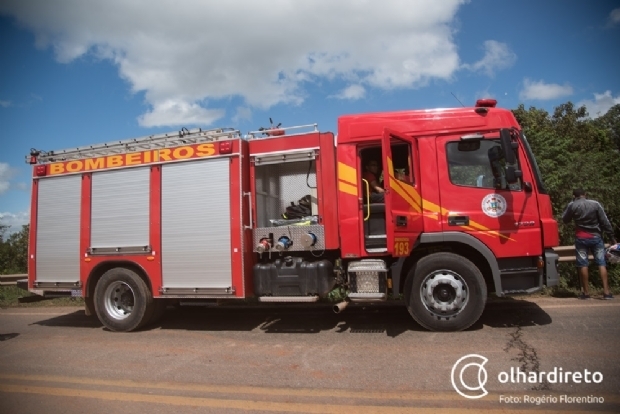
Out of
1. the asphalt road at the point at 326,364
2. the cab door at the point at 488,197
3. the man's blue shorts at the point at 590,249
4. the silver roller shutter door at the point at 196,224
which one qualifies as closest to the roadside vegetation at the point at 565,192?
the man's blue shorts at the point at 590,249

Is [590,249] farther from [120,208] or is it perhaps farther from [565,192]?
[120,208]

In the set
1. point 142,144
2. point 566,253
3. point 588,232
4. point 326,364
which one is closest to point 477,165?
point 588,232

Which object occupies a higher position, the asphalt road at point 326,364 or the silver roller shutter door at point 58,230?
the silver roller shutter door at point 58,230

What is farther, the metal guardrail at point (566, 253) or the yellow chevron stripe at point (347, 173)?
the metal guardrail at point (566, 253)

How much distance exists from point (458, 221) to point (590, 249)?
125 inches

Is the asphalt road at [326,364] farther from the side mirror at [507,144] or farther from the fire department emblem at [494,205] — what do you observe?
the side mirror at [507,144]

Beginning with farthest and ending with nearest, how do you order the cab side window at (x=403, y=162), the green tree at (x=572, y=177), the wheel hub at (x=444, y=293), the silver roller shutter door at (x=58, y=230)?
the green tree at (x=572, y=177), the silver roller shutter door at (x=58, y=230), the cab side window at (x=403, y=162), the wheel hub at (x=444, y=293)

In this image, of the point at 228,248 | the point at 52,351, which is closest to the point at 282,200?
the point at 228,248

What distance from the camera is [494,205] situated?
591 centimetres

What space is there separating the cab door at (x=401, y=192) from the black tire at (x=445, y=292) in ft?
1.33

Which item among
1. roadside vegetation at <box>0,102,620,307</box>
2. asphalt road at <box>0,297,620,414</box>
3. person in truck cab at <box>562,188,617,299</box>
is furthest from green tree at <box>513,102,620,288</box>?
asphalt road at <box>0,297,620,414</box>

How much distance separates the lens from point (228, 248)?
6.52 meters

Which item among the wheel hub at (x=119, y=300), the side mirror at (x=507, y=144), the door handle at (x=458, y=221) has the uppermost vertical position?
the side mirror at (x=507, y=144)

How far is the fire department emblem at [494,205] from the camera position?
5.88 m
